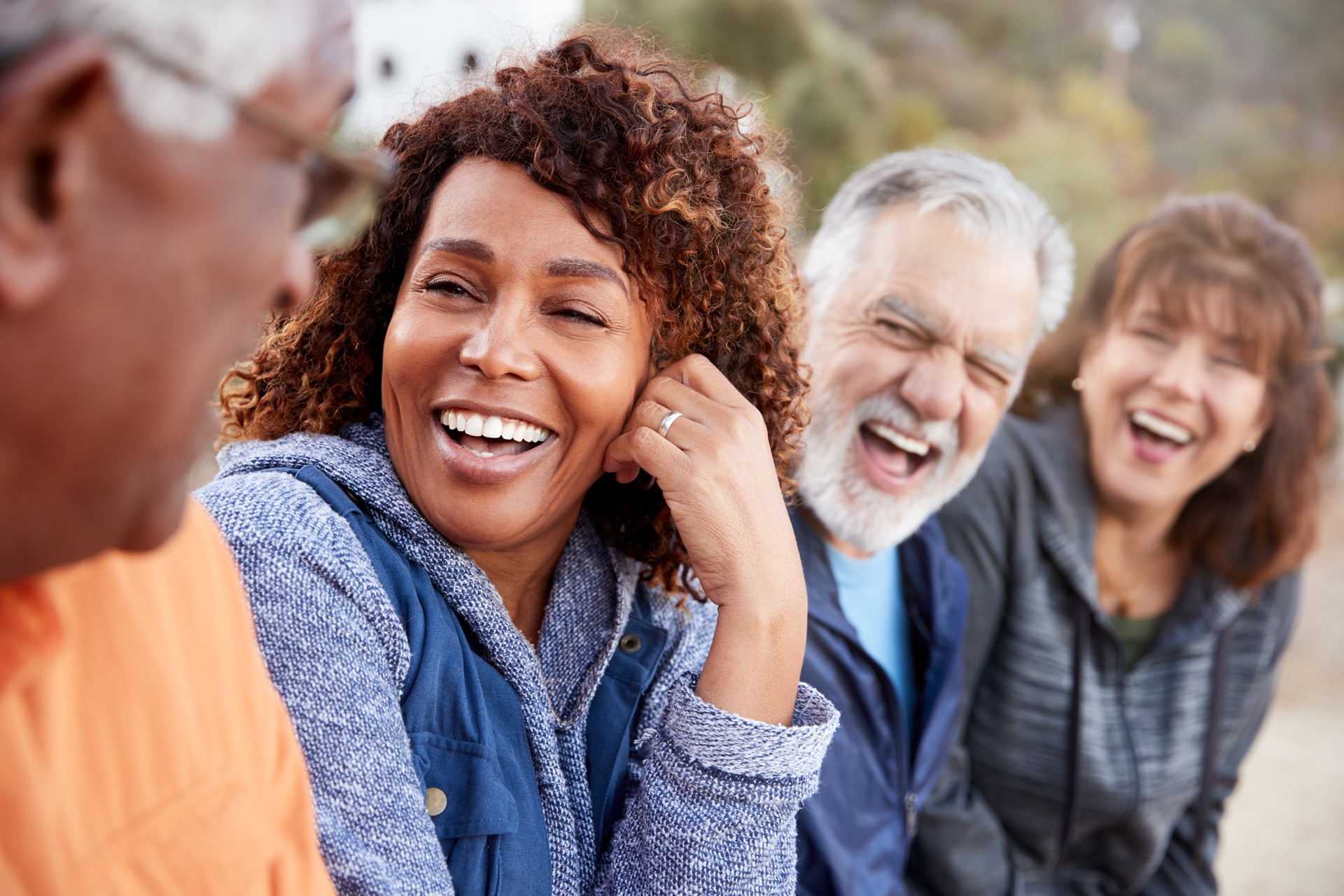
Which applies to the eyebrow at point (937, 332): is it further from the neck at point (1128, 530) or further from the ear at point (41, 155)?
the ear at point (41, 155)

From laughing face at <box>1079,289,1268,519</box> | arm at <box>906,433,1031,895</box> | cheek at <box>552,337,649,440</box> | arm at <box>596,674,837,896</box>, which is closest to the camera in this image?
arm at <box>596,674,837,896</box>

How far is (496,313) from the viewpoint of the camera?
1.67 m

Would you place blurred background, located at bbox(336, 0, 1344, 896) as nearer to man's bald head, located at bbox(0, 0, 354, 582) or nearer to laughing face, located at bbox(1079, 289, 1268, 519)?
man's bald head, located at bbox(0, 0, 354, 582)

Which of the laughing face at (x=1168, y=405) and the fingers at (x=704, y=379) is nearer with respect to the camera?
the fingers at (x=704, y=379)

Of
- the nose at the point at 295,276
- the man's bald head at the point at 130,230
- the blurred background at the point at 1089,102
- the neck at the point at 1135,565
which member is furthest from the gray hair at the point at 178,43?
the neck at the point at 1135,565

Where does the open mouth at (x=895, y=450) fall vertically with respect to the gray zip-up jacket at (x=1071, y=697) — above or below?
above

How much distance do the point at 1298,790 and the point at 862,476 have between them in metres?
4.81

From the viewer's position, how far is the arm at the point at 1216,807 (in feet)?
10.8

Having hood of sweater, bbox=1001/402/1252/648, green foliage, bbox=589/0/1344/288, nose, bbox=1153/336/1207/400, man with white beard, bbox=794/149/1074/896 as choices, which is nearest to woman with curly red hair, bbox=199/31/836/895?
man with white beard, bbox=794/149/1074/896

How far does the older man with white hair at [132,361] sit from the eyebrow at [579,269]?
2.43 ft

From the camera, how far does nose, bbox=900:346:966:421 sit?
102 inches

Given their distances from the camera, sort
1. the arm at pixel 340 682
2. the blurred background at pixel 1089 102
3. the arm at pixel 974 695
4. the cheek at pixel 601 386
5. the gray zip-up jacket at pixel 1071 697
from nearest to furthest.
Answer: the arm at pixel 340 682 → the cheek at pixel 601 386 → the arm at pixel 974 695 → the gray zip-up jacket at pixel 1071 697 → the blurred background at pixel 1089 102

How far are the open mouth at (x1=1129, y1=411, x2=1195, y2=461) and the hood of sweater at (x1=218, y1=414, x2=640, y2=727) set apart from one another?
197 centimetres

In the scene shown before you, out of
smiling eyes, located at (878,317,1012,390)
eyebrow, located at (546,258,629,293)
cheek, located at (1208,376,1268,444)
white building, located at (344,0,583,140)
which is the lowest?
eyebrow, located at (546,258,629,293)
